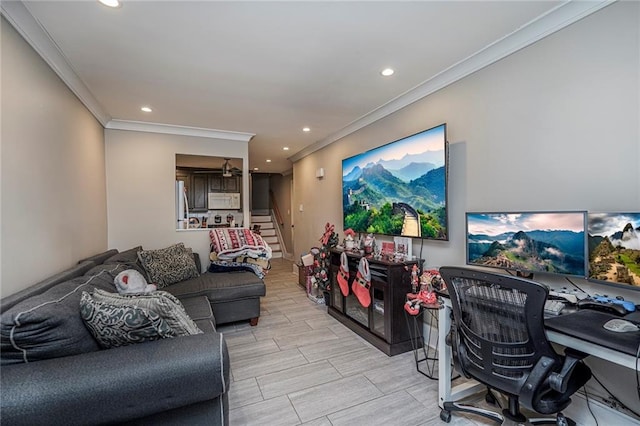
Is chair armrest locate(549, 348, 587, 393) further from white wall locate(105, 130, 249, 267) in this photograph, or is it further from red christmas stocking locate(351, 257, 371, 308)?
white wall locate(105, 130, 249, 267)

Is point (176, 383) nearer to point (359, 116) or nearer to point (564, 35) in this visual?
point (564, 35)

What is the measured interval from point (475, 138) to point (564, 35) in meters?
0.79

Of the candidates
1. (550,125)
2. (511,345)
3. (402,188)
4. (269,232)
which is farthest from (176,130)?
(269,232)

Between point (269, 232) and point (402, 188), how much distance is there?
6.22 meters

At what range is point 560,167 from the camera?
183 cm

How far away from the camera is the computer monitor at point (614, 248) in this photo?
1343 mm

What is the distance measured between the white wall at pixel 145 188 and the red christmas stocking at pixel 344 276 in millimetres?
2193

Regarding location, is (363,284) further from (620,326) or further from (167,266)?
(167,266)

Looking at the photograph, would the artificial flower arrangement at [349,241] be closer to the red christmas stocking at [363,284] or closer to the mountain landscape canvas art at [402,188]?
the mountain landscape canvas art at [402,188]

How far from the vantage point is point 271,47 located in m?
2.09

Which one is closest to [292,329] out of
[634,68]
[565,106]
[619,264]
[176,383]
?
[176,383]

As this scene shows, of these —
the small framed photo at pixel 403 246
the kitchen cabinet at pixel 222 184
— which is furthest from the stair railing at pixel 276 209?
the small framed photo at pixel 403 246

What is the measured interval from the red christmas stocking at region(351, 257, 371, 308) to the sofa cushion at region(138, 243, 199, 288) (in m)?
1.97

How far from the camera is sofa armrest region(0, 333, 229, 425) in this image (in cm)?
101
